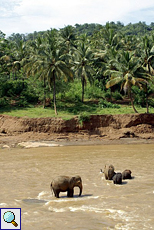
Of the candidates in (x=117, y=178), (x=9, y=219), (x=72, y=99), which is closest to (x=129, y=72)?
(x=72, y=99)

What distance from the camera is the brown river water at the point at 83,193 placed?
10875 mm

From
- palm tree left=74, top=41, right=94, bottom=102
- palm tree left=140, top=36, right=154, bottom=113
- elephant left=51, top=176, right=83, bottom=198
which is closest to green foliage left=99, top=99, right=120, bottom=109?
palm tree left=74, top=41, right=94, bottom=102

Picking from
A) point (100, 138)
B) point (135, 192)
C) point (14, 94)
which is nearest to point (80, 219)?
point (135, 192)

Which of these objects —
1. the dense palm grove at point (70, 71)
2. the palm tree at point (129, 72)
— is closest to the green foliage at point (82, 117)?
the dense palm grove at point (70, 71)

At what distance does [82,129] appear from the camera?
3397cm

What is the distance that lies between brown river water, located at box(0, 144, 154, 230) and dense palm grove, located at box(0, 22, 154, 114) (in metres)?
12.0

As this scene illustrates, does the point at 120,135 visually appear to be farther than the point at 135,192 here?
Yes

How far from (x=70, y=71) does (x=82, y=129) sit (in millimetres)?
6270

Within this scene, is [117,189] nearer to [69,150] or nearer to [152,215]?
[152,215]

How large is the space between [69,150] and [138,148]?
5.75 m

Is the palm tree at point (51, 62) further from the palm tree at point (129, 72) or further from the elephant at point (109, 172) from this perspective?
the elephant at point (109, 172)

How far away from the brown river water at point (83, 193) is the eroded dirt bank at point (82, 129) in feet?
22.5

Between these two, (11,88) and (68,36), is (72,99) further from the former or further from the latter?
(68,36)

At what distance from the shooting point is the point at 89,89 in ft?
145
